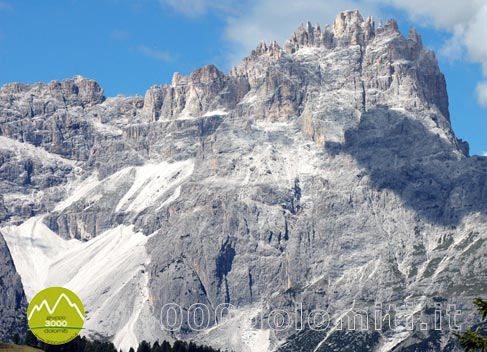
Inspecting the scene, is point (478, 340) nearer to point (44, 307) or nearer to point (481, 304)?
point (481, 304)

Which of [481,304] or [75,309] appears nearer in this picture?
[481,304]

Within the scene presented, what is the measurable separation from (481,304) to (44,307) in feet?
300

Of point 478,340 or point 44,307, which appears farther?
point 44,307

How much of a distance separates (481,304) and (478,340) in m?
3.30

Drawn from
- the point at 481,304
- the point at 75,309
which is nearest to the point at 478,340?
the point at 481,304

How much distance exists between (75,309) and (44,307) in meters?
4.62

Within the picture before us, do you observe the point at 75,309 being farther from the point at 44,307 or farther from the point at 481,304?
the point at 481,304

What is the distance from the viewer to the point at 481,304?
123188 millimetres

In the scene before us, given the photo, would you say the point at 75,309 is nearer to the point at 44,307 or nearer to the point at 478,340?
the point at 44,307

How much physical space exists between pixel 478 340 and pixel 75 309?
90019 mm

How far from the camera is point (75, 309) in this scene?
19975 centimetres

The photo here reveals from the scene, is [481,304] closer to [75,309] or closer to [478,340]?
[478,340]

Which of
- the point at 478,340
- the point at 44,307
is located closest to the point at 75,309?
the point at 44,307

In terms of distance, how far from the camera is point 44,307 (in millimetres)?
198500
